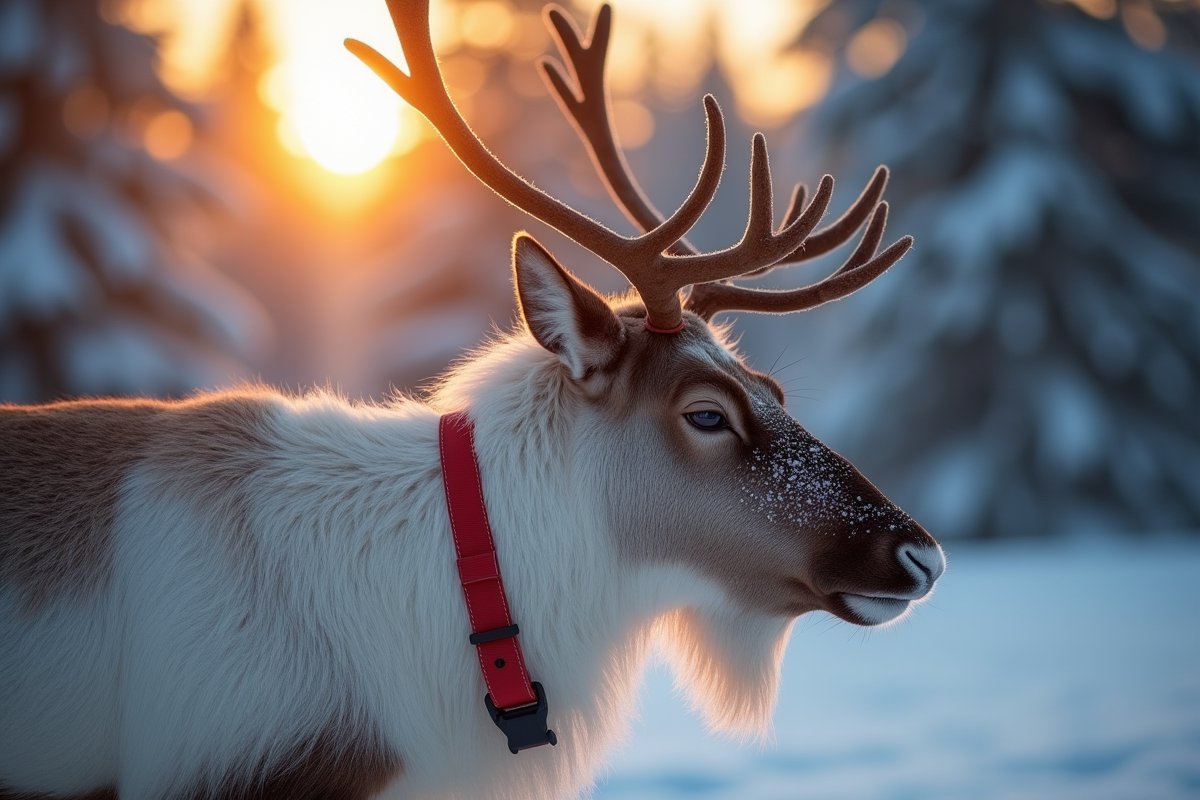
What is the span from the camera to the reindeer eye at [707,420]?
2.53 meters

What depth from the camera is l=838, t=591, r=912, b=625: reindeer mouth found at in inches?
95.5

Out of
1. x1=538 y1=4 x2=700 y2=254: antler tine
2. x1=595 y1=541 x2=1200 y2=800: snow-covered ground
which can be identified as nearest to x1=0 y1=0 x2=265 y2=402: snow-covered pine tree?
x1=595 y1=541 x2=1200 y2=800: snow-covered ground

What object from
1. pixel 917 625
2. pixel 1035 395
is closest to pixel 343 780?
pixel 917 625

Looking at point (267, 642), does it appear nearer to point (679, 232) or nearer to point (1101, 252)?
point (679, 232)

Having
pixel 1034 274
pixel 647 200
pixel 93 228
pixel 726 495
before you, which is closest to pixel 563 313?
pixel 726 495

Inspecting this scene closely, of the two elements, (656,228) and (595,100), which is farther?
(595,100)

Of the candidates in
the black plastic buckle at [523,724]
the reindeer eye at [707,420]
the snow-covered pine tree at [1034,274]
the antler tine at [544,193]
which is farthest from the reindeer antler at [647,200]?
the snow-covered pine tree at [1034,274]

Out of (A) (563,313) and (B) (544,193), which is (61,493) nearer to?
(A) (563,313)

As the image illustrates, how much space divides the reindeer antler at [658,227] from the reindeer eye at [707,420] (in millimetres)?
248

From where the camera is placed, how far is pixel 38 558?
7.41ft

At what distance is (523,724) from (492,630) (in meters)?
0.23

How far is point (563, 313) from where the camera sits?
2.41 m

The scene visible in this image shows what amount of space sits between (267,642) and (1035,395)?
1010 centimetres

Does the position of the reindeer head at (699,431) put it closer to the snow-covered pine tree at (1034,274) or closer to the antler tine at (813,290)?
the antler tine at (813,290)
